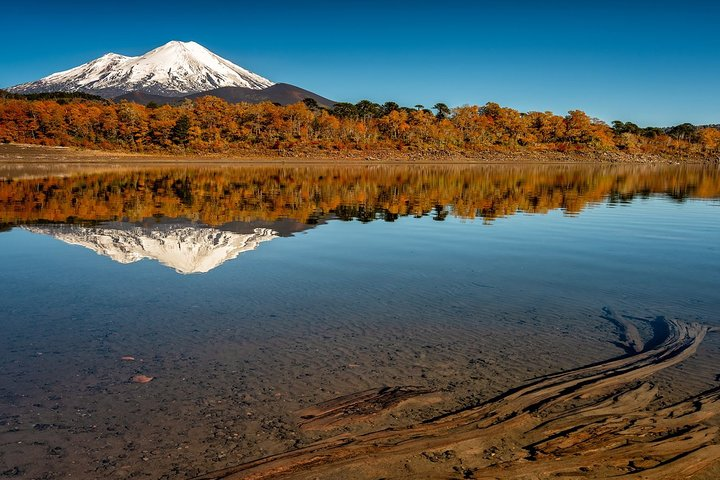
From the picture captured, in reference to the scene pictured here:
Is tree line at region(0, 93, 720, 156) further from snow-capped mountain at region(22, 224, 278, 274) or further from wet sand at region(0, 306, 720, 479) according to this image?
wet sand at region(0, 306, 720, 479)

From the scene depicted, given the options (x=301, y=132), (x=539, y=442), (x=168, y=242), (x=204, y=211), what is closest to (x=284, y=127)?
(x=301, y=132)

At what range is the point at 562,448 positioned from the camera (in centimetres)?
534

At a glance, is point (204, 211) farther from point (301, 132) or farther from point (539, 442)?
point (301, 132)

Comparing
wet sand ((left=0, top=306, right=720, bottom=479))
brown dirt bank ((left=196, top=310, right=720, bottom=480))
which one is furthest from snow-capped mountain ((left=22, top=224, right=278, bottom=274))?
brown dirt bank ((left=196, top=310, right=720, bottom=480))

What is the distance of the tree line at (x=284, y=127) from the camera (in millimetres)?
110875

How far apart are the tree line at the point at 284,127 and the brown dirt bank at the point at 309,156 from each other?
3039 millimetres

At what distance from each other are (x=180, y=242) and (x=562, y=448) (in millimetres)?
13379

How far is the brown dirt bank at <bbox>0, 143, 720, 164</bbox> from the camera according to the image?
89219mm

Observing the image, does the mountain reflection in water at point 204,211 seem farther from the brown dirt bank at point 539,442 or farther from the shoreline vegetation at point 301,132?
the shoreline vegetation at point 301,132

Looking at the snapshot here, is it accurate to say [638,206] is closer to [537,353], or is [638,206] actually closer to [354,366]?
[537,353]

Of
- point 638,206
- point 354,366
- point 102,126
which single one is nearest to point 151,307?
point 354,366

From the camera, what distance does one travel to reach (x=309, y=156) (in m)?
113

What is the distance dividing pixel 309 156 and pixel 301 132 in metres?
16.4

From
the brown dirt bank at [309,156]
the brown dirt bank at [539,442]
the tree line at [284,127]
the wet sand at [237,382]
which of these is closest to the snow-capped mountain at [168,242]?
the wet sand at [237,382]
